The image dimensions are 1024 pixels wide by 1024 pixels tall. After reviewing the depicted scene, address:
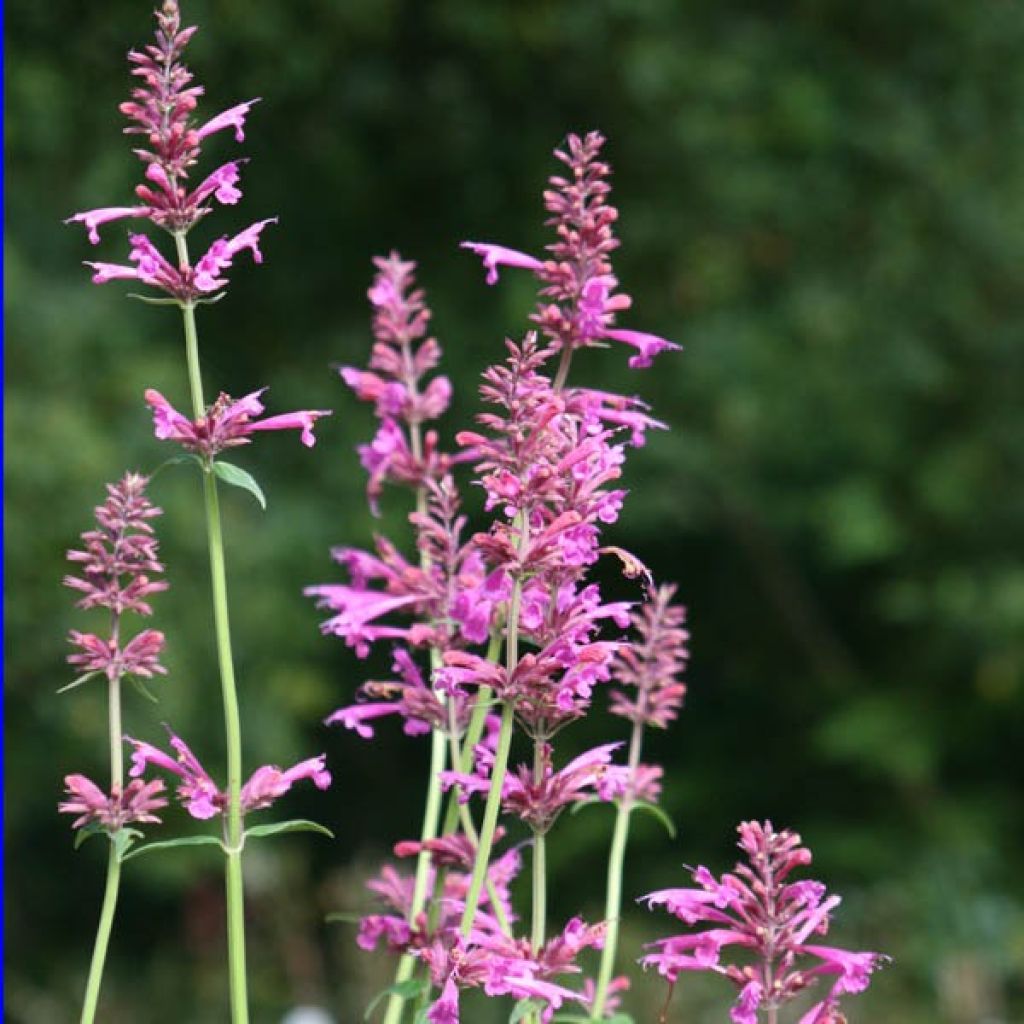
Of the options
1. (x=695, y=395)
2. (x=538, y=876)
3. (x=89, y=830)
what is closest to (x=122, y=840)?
(x=89, y=830)

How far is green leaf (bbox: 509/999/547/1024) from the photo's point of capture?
1.03m

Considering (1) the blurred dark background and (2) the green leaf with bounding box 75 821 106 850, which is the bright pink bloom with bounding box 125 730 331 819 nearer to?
(2) the green leaf with bounding box 75 821 106 850

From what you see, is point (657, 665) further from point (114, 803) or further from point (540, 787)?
point (114, 803)

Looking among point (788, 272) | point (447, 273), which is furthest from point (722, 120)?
point (447, 273)

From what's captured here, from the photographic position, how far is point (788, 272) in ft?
21.8

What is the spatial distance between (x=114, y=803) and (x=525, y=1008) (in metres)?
0.29

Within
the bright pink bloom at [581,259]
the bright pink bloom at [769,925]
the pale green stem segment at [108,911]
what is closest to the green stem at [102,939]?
the pale green stem segment at [108,911]

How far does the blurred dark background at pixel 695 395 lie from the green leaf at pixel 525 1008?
451 cm

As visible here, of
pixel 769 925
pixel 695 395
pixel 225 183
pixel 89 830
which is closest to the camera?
pixel 769 925

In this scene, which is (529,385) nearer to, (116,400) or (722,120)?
(116,400)

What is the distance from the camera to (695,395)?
641cm

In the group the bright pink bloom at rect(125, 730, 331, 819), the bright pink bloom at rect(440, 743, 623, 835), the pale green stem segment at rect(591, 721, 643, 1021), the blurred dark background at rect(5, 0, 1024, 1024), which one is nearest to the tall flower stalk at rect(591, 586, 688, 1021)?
the pale green stem segment at rect(591, 721, 643, 1021)

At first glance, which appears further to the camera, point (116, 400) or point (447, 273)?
point (447, 273)

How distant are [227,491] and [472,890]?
4.74m
